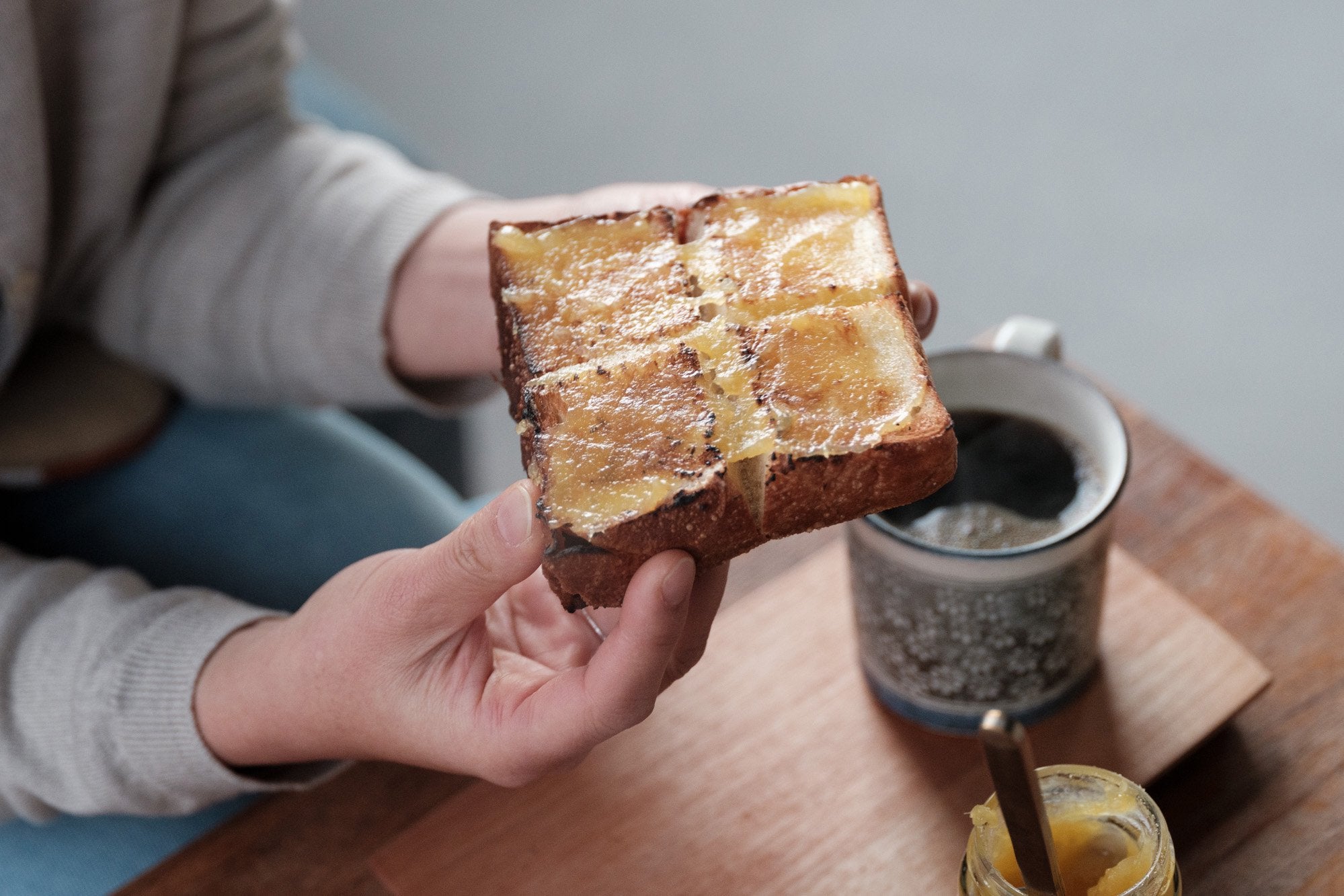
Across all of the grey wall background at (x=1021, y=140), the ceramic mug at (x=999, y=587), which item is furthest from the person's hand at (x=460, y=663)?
the grey wall background at (x=1021, y=140)

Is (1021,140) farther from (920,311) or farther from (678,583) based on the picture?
(678,583)

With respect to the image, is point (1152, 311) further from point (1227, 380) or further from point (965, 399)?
point (965, 399)

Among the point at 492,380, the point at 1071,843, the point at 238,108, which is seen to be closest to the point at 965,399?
the point at 1071,843

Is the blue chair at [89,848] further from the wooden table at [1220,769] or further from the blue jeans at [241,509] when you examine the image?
the blue jeans at [241,509]

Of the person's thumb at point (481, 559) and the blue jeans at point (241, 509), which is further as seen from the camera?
the blue jeans at point (241, 509)

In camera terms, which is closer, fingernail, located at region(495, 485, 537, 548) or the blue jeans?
fingernail, located at region(495, 485, 537, 548)

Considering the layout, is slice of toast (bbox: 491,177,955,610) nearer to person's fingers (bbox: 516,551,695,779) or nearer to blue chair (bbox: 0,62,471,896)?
person's fingers (bbox: 516,551,695,779)

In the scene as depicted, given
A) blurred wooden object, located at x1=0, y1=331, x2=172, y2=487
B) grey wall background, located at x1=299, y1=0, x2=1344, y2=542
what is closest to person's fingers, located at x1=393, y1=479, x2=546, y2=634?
blurred wooden object, located at x1=0, y1=331, x2=172, y2=487
